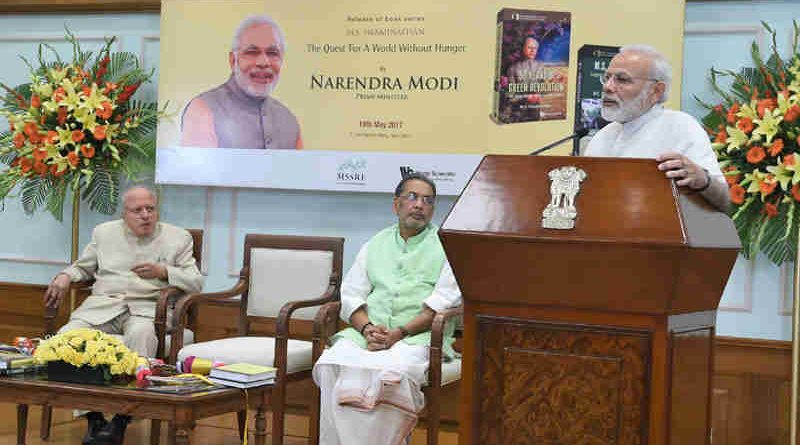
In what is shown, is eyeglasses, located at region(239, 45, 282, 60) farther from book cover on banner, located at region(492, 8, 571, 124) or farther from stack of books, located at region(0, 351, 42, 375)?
stack of books, located at region(0, 351, 42, 375)

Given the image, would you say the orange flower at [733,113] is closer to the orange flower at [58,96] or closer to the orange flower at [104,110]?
the orange flower at [104,110]

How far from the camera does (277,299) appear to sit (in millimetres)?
5465

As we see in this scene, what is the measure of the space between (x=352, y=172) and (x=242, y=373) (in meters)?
1.56

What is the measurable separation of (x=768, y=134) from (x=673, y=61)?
2.09 feet

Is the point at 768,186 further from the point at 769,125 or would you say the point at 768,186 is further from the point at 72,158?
the point at 72,158

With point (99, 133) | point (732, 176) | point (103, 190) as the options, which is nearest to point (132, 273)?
point (103, 190)

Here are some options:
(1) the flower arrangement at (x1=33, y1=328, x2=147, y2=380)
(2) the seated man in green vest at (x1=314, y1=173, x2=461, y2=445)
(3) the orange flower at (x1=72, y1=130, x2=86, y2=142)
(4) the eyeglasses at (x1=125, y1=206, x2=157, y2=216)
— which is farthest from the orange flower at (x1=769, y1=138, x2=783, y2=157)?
(3) the orange flower at (x1=72, y1=130, x2=86, y2=142)

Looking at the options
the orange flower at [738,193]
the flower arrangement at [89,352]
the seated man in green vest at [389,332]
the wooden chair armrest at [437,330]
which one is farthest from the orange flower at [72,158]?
the orange flower at [738,193]

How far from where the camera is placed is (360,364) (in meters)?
4.50

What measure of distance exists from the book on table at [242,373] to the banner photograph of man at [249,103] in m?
1.57

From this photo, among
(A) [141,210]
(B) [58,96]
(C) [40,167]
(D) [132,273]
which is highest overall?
(B) [58,96]

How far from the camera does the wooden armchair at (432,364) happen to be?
14.7 feet

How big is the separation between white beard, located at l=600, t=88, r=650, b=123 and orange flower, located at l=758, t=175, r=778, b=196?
180cm

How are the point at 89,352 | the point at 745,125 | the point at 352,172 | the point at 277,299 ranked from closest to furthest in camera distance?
the point at 89,352 < the point at 745,125 < the point at 277,299 < the point at 352,172
